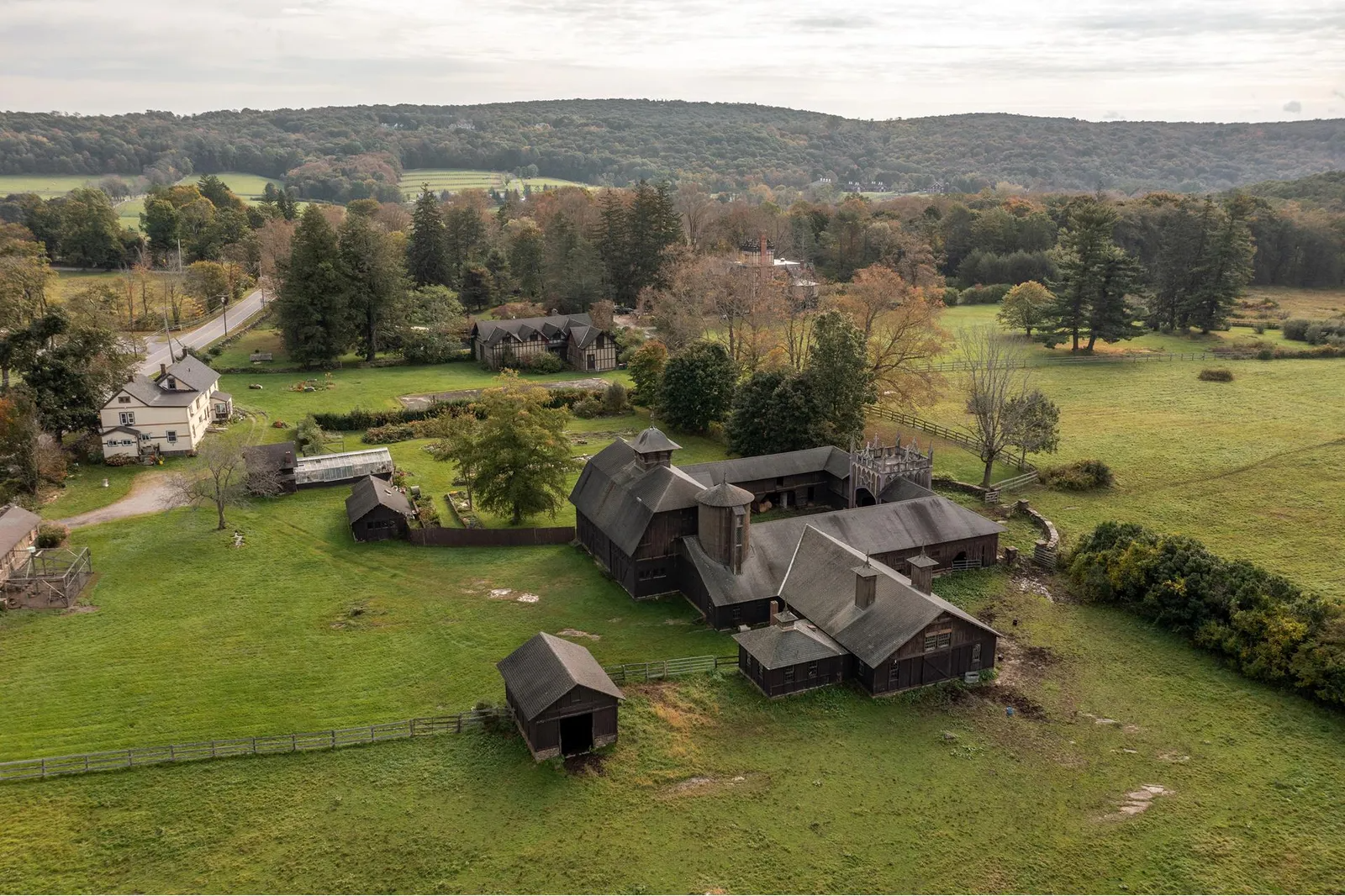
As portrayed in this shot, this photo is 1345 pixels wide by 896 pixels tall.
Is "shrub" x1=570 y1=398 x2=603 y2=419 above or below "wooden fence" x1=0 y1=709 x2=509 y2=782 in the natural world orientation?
above

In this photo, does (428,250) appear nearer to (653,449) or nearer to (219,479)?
(219,479)

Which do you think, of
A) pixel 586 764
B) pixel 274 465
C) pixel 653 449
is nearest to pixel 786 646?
pixel 586 764

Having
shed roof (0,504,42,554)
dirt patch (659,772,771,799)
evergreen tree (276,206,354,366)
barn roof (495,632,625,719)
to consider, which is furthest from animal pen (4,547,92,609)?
evergreen tree (276,206,354,366)

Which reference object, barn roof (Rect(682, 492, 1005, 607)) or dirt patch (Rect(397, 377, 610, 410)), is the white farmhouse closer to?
dirt patch (Rect(397, 377, 610, 410))

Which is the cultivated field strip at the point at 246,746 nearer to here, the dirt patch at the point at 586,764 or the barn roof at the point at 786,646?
the dirt patch at the point at 586,764

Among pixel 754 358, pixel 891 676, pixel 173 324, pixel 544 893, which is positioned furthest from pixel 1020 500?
pixel 173 324

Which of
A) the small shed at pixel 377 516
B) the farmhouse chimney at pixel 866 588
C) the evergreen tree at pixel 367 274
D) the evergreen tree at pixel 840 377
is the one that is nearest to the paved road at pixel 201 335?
the evergreen tree at pixel 367 274
